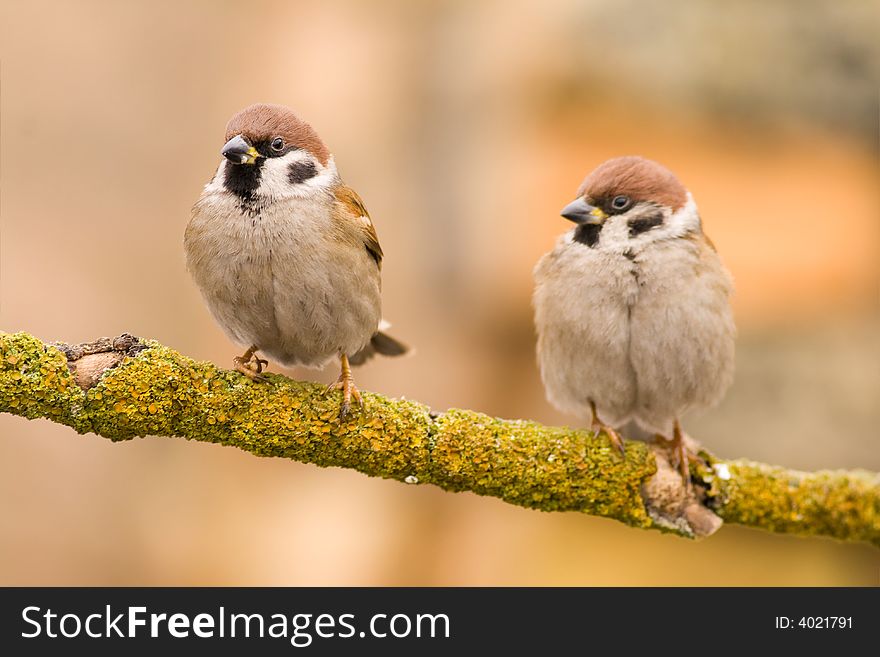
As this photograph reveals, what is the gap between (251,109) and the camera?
267 cm

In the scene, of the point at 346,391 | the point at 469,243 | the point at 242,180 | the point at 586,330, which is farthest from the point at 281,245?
the point at 469,243

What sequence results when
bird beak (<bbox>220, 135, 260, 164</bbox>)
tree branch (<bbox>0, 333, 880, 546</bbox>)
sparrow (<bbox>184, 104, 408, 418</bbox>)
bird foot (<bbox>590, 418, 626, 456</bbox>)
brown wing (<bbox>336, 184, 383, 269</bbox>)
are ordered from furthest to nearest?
bird foot (<bbox>590, 418, 626, 456</bbox>) → brown wing (<bbox>336, 184, 383, 269</bbox>) → sparrow (<bbox>184, 104, 408, 418</bbox>) → bird beak (<bbox>220, 135, 260, 164</bbox>) → tree branch (<bbox>0, 333, 880, 546</bbox>)

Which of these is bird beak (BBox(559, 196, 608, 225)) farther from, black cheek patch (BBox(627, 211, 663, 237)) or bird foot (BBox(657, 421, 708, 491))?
bird foot (BBox(657, 421, 708, 491))

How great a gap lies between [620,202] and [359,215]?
875 millimetres

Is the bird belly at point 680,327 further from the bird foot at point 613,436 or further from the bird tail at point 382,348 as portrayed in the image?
the bird tail at point 382,348

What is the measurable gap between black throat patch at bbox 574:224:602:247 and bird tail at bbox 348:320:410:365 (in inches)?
28.2

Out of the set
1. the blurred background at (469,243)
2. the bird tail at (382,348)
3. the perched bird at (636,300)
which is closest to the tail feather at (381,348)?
the bird tail at (382,348)

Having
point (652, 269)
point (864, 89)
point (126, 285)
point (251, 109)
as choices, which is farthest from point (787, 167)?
point (251, 109)

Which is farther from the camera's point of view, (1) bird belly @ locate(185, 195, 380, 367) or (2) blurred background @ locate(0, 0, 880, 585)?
(2) blurred background @ locate(0, 0, 880, 585)

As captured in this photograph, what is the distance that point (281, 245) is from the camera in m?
2.80

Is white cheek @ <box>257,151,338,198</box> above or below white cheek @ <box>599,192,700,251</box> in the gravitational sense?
below

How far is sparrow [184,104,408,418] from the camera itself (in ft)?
9.05

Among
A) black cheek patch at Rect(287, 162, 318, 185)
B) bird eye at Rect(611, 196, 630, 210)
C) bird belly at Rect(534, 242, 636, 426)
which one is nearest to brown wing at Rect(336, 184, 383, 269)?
black cheek patch at Rect(287, 162, 318, 185)

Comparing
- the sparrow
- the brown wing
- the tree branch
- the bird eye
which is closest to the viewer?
the tree branch
